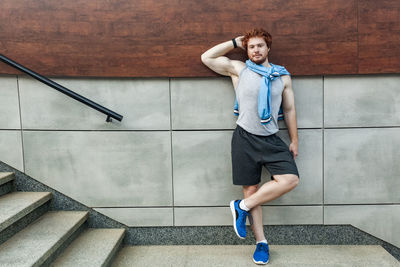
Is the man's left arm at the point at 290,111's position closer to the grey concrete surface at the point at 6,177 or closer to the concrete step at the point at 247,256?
the concrete step at the point at 247,256

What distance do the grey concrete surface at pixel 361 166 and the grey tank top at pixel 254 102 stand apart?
23.5 inches

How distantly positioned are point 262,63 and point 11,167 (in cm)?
235

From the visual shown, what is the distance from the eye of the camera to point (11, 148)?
2834 millimetres

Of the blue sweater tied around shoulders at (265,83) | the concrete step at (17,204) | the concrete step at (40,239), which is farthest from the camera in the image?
the blue sweater tied around shoulders at (265,83)

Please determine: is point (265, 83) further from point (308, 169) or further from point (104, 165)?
point (104, 165)

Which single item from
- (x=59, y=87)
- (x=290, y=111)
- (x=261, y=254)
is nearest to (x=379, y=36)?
(x=290, y=111)

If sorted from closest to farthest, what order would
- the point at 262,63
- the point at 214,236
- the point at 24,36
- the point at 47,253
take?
the point at 47,253 < the point at 262,63 < the point at 24,36 < the point at 214,236

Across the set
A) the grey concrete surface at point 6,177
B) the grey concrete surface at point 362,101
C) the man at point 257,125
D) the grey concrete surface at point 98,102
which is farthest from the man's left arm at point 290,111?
the grey concrete surface at point 6,177

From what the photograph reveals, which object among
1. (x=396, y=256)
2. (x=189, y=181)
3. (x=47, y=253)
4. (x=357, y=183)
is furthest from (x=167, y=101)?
(x=396, y=256)

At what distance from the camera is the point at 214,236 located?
2900mm

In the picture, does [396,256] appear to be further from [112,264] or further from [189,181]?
[112,264]

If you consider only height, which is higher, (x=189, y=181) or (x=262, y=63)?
(x=262, y=63)

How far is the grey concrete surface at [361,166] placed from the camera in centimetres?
276

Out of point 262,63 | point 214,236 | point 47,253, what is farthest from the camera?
point 214,236
